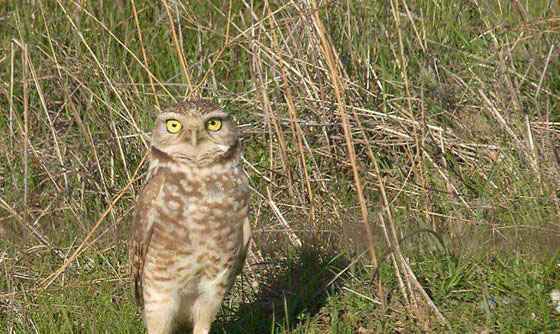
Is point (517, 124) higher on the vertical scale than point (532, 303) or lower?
higher

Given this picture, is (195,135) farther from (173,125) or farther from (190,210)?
(190,210)

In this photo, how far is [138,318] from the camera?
12.7 ft

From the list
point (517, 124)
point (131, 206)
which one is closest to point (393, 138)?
point (517, 124)

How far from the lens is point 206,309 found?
3629 millimetres

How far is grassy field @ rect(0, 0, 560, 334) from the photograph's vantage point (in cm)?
378

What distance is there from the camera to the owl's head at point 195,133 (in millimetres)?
3365

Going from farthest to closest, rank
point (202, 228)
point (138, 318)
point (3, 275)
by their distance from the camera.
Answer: point (3, 275), point (138, 318), point (202, 228)

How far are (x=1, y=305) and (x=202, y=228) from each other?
109cm

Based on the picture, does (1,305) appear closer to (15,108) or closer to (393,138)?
(15,108)

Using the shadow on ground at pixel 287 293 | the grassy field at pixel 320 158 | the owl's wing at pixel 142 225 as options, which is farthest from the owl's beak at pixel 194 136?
the shadow on ground at pixel 287 293

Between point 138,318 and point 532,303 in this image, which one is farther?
point 138,318

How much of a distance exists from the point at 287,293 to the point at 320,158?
0.86 meters

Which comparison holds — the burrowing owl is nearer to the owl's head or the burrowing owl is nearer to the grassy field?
the owl's head

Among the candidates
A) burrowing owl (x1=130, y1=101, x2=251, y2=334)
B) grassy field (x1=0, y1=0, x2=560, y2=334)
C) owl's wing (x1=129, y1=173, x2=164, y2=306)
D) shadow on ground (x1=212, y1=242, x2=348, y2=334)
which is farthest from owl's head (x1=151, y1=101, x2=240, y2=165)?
shadow on ground (x1=212, y1=242, x2=348, y2=334)
